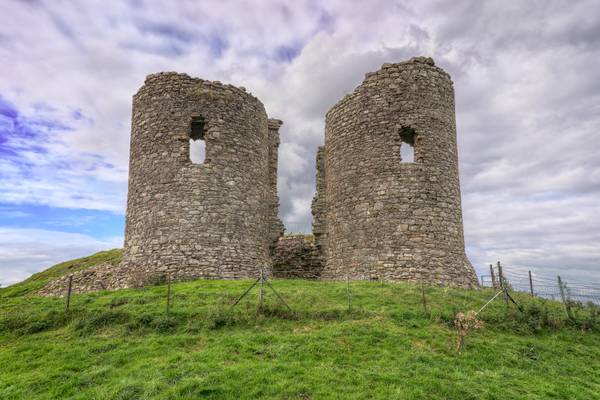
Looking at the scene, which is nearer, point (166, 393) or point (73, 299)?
point (166, 393)

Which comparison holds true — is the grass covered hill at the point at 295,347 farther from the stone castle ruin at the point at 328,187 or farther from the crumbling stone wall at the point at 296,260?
the crumbling stone wall at the point at 296,260

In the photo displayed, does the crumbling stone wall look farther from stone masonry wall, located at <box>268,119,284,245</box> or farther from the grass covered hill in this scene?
the grass covered hill

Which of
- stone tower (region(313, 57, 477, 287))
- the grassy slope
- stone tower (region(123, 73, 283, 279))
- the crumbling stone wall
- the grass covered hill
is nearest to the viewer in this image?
the grass covered hill

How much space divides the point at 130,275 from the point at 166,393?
11.3 metres

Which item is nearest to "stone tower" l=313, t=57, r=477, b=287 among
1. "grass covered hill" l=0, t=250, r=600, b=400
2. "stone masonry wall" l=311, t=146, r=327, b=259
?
"stone masonry wall" l=311, t=146, r=327, b=259

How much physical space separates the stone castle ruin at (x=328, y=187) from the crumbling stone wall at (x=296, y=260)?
11cm

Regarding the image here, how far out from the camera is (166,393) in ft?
28.6

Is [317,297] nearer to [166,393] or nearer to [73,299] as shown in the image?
[166,393]

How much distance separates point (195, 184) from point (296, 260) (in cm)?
611

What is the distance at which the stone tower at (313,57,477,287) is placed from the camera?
1825 centimetres

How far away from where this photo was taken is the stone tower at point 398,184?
59.9 feet

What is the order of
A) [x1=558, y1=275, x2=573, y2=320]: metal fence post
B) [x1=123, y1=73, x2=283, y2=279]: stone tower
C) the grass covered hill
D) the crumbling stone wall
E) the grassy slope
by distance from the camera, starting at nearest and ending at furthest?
the grass covered hill
[x1=558, y1=275, x2=573, y2=320]: metal fence post
[x1=123, y1=73, x2=283, y2=279]: stone tower
the crumbling stone wall
the grassy slope

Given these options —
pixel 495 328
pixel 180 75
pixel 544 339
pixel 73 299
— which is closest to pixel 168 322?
pixel 73 299

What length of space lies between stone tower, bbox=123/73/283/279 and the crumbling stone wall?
1.03 metres
